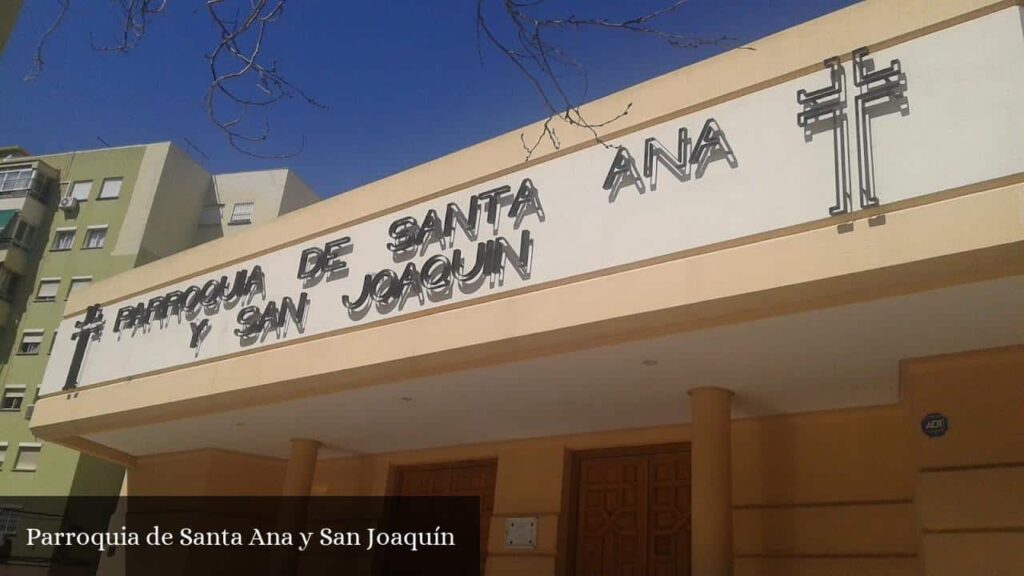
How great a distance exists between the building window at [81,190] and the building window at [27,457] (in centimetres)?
936

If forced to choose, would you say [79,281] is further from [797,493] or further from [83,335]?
[797,493]

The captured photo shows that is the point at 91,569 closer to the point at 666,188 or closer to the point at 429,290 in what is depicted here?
the point at 429,290

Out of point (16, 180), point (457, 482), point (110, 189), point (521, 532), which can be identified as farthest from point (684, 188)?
point (16, 180)

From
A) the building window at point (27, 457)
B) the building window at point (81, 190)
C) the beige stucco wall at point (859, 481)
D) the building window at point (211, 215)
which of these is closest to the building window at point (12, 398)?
the building window at point (27, 457)

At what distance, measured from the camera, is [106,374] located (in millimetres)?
12219

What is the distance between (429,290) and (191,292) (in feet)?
15.7

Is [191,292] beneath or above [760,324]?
above

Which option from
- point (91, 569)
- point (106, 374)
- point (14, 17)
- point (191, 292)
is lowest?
point (91, 569)

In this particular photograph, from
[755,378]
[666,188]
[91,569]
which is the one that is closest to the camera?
[666,188]

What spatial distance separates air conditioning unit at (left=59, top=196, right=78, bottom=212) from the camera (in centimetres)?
3084

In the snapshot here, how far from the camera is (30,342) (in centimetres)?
2914

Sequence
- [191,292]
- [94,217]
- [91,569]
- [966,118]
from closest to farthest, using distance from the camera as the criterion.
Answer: [966,118] → [191,292] → [91,569] → [94,217]

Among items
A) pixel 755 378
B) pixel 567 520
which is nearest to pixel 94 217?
pixel 567 520

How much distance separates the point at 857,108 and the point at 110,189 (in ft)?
99.5
